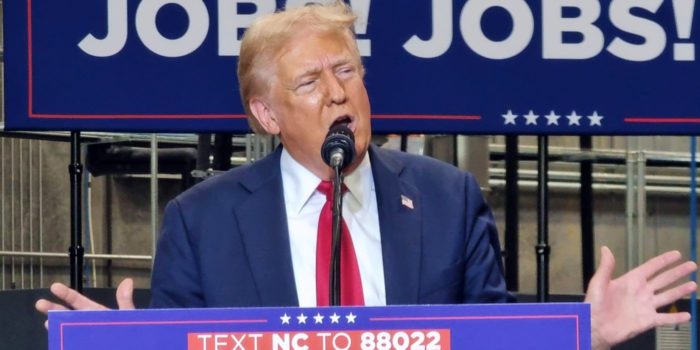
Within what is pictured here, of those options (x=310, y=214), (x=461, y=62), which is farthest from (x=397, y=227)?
(x=461, y=62)

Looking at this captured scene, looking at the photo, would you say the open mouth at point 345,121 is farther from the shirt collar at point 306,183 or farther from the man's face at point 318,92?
the shirt collar at point 306,183

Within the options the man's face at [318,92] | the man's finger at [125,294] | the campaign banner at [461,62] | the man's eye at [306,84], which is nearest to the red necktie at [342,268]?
the man's face at [318,92]

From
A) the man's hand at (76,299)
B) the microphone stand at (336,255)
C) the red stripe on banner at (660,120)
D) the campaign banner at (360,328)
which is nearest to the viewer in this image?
the campaign banner at (360,328)

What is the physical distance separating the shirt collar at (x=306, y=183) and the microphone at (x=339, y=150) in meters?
0.33

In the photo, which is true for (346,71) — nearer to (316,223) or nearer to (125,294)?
(316,223)

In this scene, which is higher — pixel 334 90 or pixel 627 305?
pixel 334 90

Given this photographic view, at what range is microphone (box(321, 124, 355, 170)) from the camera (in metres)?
2.42

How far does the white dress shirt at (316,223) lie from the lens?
272 centimetres

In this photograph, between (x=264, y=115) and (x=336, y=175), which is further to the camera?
(x=264, y=115)

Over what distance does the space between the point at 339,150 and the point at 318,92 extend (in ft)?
1.12

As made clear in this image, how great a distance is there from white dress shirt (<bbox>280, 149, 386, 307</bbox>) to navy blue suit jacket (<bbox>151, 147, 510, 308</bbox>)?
0.07 feet

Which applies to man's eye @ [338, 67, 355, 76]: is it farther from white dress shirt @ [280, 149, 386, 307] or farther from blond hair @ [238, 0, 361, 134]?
white dress shirt @ [280, 149, 386, 307]

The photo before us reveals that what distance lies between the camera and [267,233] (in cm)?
279

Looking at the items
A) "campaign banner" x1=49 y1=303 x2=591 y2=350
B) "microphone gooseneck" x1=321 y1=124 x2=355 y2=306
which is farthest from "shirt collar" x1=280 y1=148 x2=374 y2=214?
"campaign banner" x1=49 y1=303 x2=591 y2=350
